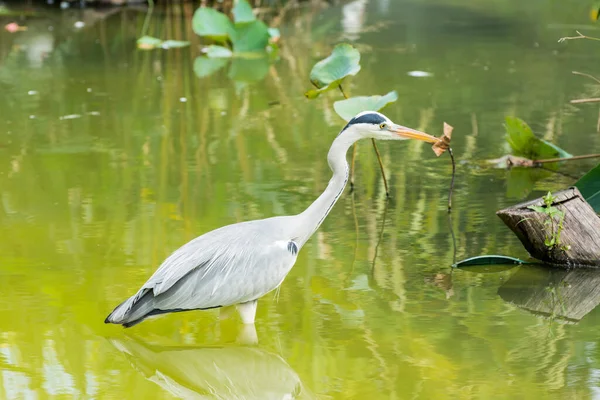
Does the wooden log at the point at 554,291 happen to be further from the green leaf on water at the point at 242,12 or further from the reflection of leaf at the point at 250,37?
the reflection of leaf at the point at 250,37

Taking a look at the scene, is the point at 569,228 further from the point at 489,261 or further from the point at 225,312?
the point at 225,312

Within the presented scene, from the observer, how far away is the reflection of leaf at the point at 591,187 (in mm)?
5125

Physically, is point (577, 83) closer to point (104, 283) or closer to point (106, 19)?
point (104, 283)

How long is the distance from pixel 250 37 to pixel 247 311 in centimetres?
685

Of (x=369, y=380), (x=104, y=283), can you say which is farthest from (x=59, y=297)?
(x=369, y=380)

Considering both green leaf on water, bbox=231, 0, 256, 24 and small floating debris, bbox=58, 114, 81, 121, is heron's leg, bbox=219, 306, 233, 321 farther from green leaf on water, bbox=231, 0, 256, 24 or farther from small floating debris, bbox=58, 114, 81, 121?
green leaf on water, bbox=231, 0, 256, 24

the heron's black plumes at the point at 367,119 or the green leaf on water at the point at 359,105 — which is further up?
the heron's black plumes at the point at 367,119

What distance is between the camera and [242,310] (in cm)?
404

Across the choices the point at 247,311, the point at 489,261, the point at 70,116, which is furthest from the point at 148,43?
the point at 247,311

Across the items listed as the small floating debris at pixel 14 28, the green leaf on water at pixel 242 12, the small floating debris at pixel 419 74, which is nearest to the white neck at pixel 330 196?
the small floating debris at pixel 419 74

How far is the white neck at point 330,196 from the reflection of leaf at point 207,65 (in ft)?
19.0

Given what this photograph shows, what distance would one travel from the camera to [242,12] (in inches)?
390

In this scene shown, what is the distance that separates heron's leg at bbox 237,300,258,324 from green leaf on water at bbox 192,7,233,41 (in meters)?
6.24

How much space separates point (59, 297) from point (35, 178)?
1.99m
